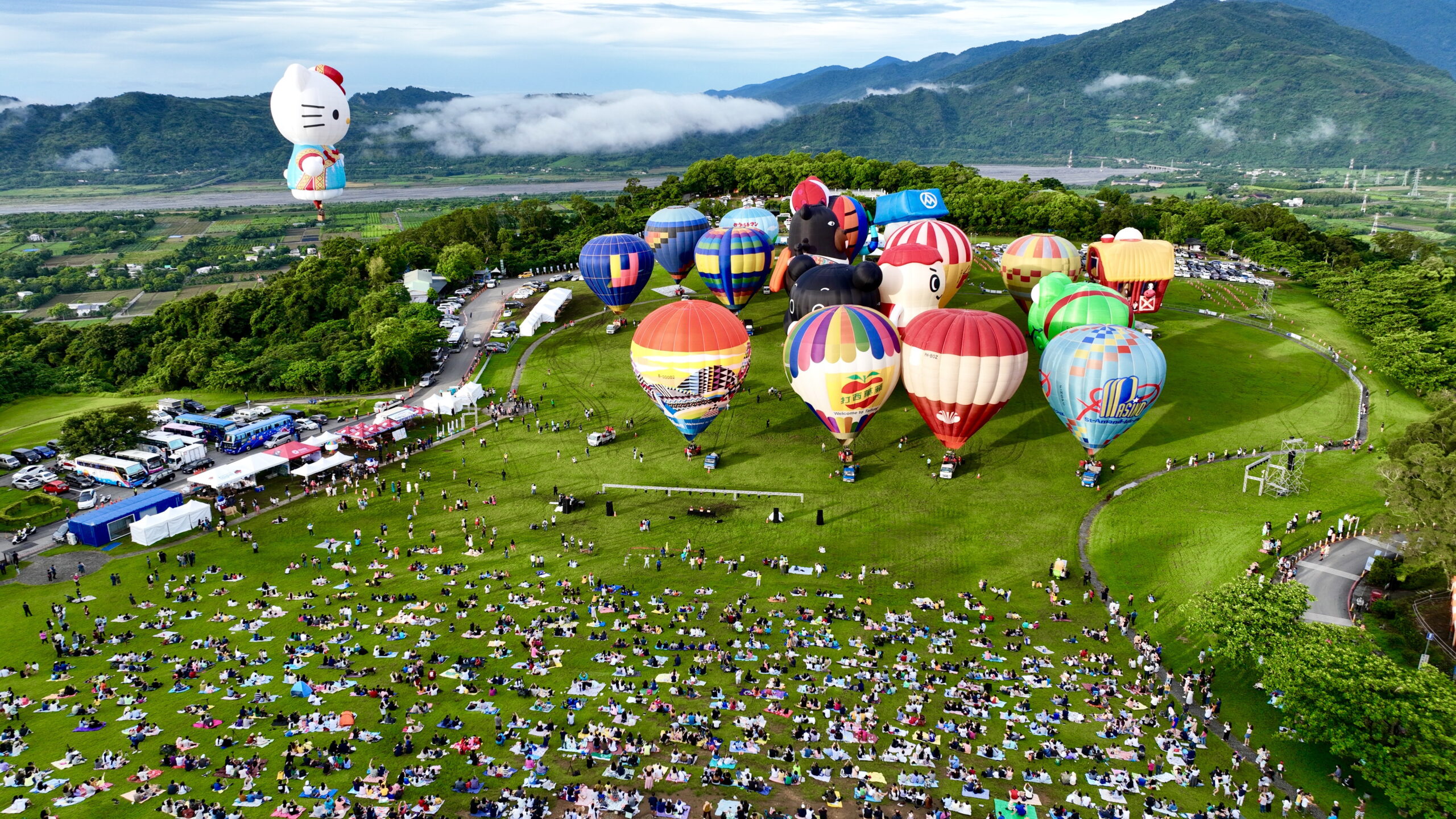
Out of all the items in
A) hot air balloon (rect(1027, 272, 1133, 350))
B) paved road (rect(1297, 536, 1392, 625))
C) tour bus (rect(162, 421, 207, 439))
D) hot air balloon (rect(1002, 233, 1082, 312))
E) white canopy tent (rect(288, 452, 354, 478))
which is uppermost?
hot air balloon (rect(1002, 233, 1082, 312))

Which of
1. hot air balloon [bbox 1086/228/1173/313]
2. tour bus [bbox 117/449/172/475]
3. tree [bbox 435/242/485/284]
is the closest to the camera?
tour bus [bbox 117/449/172/475]

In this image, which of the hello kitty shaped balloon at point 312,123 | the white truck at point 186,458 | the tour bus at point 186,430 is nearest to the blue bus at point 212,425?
the tour bus at point 186,430

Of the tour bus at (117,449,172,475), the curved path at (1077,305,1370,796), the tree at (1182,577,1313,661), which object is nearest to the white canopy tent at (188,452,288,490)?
the tour bus at (117,449,172,475)

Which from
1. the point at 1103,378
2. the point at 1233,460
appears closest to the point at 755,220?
the point at 1103,378

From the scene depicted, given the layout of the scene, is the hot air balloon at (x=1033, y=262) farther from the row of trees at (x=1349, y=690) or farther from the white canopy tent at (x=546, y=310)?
the white canopy tent at (x=546, y=310)

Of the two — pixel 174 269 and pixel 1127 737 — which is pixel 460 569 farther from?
pixel 174 269

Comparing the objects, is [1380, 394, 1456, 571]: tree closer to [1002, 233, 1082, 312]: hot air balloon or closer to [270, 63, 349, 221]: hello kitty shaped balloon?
[1002, 233, 1082, 312]: hot air balloon

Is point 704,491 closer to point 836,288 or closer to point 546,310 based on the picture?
point 836,288
